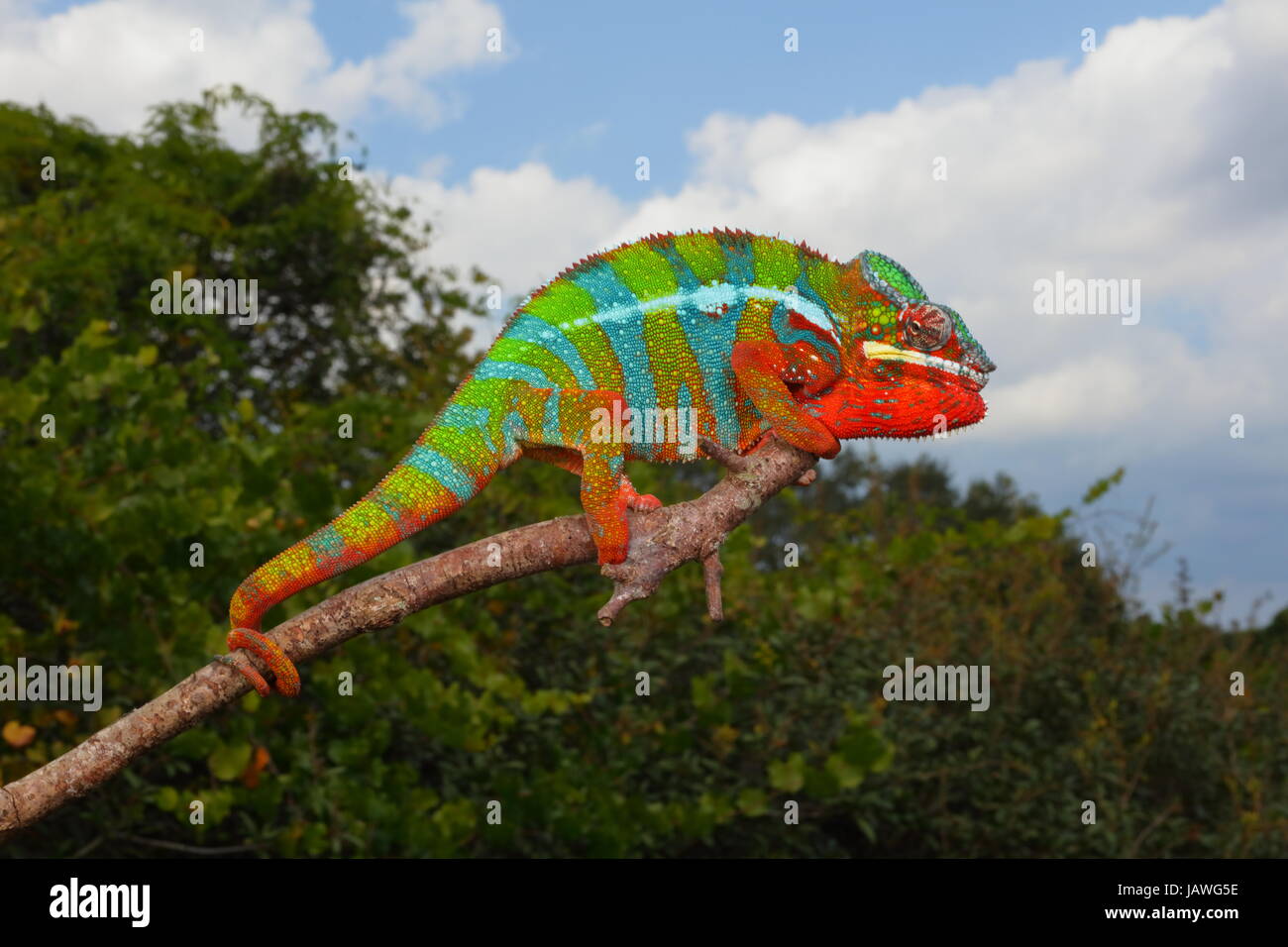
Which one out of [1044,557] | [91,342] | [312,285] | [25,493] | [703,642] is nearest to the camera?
[25,493]

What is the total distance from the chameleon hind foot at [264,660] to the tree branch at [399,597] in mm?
30

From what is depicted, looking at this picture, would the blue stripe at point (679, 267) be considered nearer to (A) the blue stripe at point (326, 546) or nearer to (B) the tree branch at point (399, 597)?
(B) the tree branch at point (399, 597)

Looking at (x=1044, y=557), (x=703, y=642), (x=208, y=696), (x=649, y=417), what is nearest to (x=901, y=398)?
(x=649, y=417)

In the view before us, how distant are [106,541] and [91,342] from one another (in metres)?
1.31

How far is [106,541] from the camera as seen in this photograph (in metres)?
5.07

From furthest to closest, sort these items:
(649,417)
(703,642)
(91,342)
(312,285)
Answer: (312,285), (703,642), (91,342), (649,417)

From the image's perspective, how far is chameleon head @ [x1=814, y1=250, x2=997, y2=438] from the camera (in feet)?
10.2

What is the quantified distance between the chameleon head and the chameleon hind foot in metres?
1.44

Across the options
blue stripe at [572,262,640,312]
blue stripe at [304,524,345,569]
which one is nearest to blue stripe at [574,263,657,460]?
blue stripe at [572,262,640,312]

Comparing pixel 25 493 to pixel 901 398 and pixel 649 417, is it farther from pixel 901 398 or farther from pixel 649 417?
pixel 901 398

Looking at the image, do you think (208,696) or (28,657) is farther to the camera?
(28,657)

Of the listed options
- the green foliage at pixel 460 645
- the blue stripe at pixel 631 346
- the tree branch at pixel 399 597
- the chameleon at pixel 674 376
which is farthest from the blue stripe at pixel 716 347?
the green foliage at pixel 460 645

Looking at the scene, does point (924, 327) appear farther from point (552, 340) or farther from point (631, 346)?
point (552, 340)

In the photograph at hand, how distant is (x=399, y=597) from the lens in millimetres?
2754
